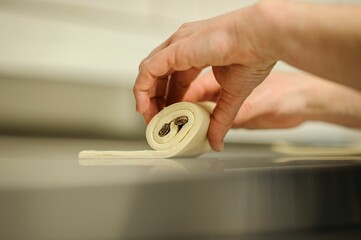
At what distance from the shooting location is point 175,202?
32 cm

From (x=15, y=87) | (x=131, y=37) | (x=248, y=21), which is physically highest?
(x=248, y=21)

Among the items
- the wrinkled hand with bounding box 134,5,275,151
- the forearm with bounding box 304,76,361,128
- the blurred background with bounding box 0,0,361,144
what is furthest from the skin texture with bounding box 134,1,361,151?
the blurred background with bounding box 0,0,361,144

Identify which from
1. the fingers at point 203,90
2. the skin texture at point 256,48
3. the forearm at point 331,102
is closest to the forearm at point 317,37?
the skin texture at point 256,48

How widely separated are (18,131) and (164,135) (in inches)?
24.1

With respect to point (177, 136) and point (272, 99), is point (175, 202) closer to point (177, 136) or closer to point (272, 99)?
point (177, 136)

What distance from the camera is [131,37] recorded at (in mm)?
1241

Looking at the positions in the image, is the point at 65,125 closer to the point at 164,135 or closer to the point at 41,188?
the point at 164,135

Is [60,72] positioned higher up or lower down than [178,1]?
lower down

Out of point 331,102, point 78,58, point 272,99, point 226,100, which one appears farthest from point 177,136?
point 78,58

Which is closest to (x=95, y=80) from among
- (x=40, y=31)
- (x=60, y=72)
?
(x=60, y=72)

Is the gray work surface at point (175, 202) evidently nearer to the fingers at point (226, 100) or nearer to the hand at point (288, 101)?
the fingers at point (226, 100)

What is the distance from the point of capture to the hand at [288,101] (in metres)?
0.71

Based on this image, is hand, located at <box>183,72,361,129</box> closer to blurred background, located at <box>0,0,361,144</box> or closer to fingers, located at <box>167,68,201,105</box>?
fingers, located at <box>167,68,201,105</box>

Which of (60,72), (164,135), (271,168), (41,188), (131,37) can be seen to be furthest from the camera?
(131,37)
